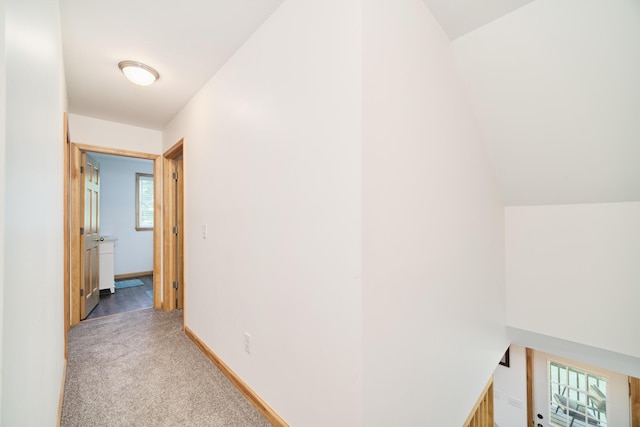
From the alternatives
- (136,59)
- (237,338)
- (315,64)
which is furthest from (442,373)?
(136,59)

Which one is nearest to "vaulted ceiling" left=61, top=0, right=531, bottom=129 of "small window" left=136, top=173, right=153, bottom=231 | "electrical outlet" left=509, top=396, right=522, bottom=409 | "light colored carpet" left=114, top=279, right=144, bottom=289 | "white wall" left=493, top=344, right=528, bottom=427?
"small window" left=136, top=173, right=153, bottom=231

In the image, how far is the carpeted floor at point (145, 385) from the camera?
162cm

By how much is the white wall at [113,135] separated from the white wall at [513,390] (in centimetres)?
615

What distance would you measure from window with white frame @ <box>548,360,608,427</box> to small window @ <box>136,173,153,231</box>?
763 cm

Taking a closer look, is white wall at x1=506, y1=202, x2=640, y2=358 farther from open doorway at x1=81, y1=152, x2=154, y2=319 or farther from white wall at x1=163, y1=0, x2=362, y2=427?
open doorway at x1=81, y1=152, x2=154, y2=319

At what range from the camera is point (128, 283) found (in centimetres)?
504

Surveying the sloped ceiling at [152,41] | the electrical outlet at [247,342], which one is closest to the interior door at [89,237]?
the sloped ceiling at [152,41]

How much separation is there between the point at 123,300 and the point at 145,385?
268 cm

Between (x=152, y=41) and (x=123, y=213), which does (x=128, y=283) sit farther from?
(x=152, y=41)

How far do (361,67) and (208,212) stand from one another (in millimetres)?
1807

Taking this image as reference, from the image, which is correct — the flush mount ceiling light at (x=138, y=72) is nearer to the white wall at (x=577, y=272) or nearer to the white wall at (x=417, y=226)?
the white wall at (x=417, y=226)

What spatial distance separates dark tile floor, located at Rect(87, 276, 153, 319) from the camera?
351 cm

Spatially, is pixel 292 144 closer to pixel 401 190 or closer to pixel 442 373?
pixel 401 190

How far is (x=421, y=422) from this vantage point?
56.4 inches
